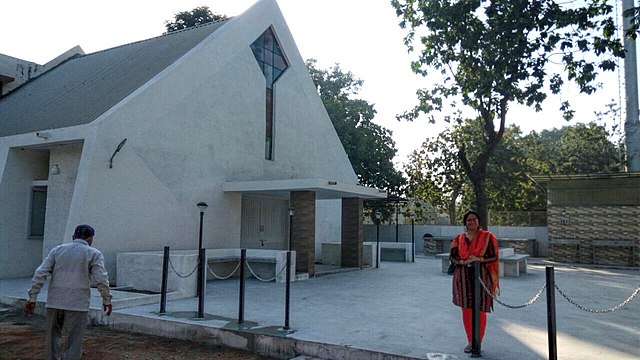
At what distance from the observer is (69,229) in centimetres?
1216

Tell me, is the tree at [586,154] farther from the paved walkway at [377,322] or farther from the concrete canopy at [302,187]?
the paved walkway at [377,322]

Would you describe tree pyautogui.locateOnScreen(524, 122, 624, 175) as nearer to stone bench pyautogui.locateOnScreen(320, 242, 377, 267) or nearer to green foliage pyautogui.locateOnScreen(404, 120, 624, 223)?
green foliage pyautogui.locateOnScreen(404, 120, 624, 223)

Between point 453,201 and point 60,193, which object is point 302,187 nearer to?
point 60,193

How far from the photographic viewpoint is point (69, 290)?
5617mm

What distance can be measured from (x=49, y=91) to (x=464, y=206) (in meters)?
28.8

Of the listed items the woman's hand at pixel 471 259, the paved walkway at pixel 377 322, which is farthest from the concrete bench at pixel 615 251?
the woman's hand at pixel 471 259

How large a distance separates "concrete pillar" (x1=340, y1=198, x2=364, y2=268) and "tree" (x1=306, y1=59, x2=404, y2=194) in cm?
1241

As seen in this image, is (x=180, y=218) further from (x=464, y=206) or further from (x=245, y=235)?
(x=464, y=206)

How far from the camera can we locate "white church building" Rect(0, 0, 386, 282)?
13273 millimetres

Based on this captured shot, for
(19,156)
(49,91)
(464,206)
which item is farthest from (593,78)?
(464,206)

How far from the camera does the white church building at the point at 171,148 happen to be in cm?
1327

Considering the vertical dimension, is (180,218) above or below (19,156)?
below

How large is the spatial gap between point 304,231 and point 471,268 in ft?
29.9

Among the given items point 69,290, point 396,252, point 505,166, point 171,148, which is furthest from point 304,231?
point 505,166
